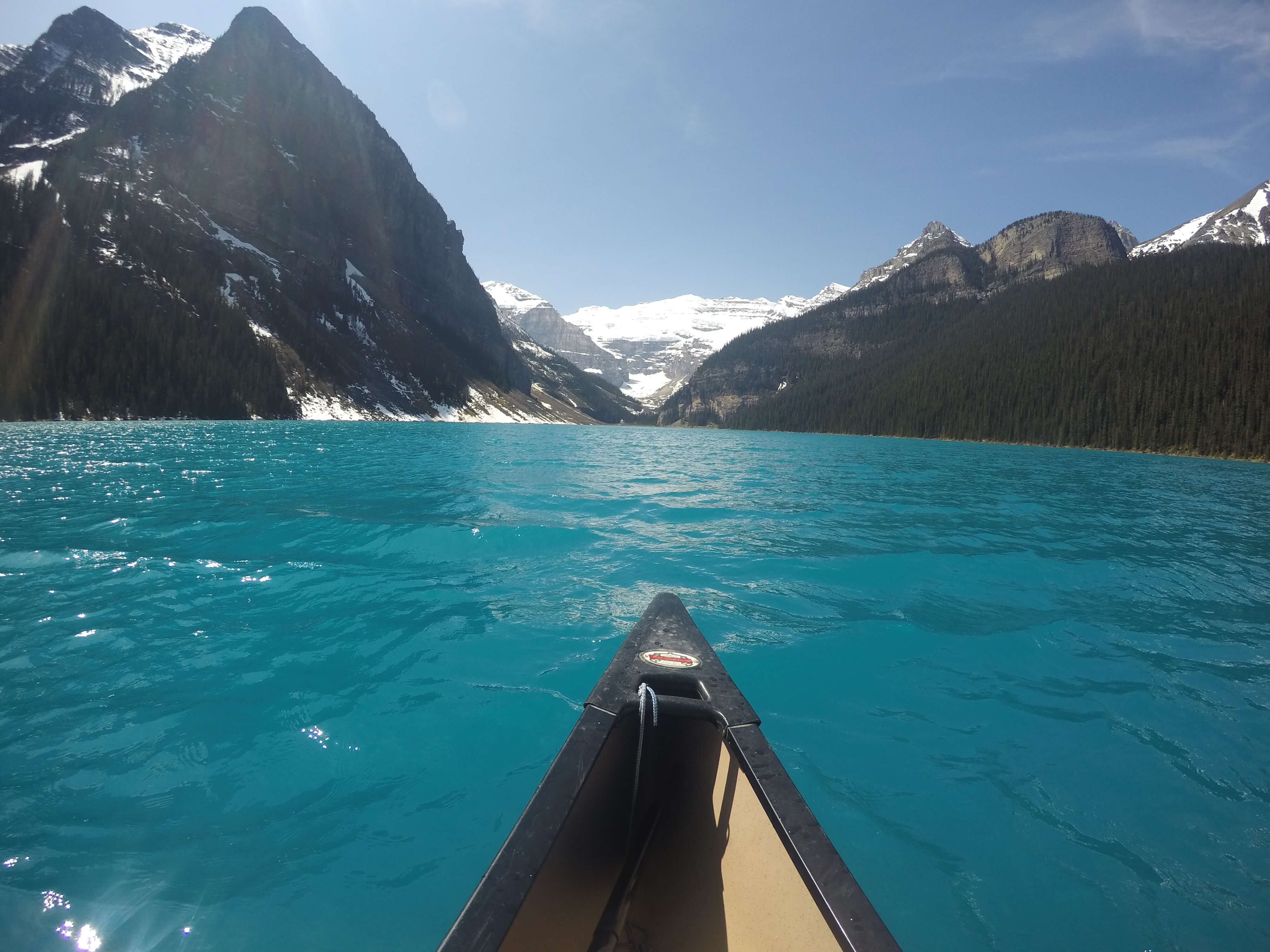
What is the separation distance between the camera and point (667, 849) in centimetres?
342

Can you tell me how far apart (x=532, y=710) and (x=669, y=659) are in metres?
2.54

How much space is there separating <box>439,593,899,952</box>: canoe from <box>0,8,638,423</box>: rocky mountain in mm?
91519

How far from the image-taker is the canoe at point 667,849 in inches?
91.2

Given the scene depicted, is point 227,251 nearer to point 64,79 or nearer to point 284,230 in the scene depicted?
point 284,230

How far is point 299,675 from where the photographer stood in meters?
6.63

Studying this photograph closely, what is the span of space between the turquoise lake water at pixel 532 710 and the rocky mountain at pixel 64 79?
596 ft

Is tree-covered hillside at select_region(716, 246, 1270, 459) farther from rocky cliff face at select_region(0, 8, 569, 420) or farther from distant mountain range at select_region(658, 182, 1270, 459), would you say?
rocky cliff face at select_region(0, 8, 569, 420)

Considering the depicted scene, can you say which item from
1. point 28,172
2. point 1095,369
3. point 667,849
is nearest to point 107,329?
point 28,172

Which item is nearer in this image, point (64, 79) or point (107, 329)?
point (107, 329)

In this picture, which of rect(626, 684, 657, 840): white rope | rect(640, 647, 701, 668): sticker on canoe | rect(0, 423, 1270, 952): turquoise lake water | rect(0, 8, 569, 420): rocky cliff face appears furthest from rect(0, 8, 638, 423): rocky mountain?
rect(626, 684, 657, 840): white rope

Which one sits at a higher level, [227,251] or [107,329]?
[227,251]

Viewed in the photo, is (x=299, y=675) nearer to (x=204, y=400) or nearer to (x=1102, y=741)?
(x=1102, y=741)

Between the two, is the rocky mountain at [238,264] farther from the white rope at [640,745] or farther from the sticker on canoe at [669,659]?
the white rope at [640,745]

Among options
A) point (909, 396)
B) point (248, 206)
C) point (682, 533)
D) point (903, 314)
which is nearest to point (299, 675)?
point (682, 533)
